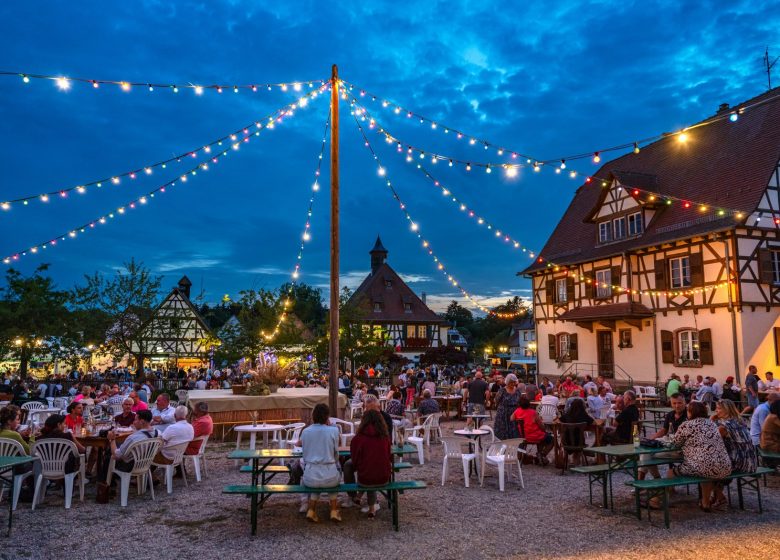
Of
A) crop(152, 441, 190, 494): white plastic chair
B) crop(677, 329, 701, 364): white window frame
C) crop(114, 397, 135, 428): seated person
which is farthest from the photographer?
crop(677, 329, 701, 364): white window frame

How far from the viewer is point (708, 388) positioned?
1513 cm

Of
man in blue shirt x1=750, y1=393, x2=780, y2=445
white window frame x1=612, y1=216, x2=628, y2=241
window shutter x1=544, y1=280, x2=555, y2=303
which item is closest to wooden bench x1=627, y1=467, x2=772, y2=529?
man in blue shirt x1=750, y1=393, x2=780, y2=445

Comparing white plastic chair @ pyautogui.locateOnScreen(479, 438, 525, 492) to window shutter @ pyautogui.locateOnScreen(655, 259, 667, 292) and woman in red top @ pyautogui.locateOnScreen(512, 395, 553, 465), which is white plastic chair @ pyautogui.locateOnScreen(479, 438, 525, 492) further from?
window shutter @ pyautogui.locateOnScreen(655, 259, 667, 292)

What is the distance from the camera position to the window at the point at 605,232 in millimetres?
24578

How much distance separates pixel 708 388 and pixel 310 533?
43.7 feet

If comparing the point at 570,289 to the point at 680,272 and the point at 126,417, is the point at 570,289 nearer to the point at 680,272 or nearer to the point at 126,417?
the point at 680,272

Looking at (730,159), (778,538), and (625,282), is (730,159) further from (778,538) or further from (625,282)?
(778,538)

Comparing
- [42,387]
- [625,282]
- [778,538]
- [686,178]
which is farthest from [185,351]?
[778,538]

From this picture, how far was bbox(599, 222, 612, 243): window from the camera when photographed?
2458cm

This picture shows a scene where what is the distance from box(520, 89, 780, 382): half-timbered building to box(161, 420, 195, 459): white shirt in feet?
46.0

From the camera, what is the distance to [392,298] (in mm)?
45969

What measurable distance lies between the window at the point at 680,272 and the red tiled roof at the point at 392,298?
85.1ft

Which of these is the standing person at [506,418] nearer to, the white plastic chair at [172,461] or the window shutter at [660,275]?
the white plastic chair at [172,461]

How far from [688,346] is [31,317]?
26.9 metres
